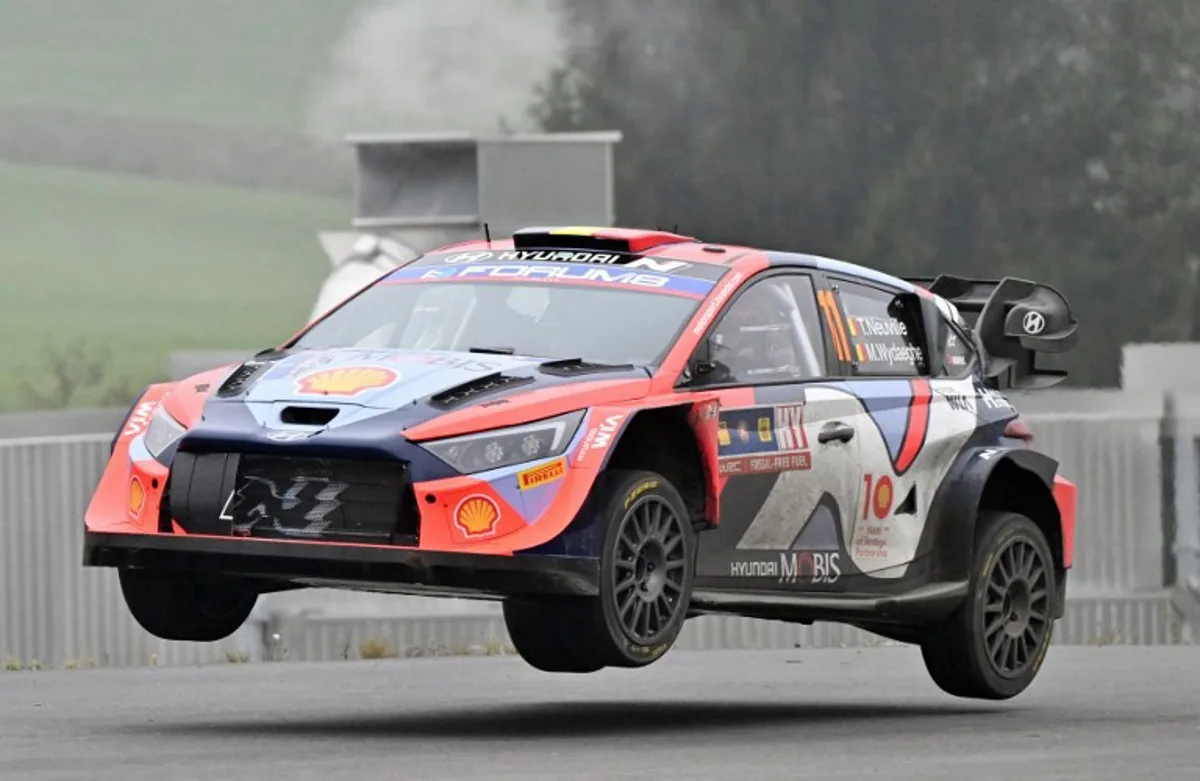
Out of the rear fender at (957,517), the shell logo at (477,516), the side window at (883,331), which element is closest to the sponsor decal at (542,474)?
the shell logo at (477,516)

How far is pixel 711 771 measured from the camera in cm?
877

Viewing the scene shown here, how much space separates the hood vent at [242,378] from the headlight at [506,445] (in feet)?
2.95

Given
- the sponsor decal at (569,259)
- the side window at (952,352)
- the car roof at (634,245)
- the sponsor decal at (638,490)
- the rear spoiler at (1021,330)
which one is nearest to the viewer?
the sponsor decal at (638,490)

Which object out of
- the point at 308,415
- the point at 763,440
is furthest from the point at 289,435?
the point at 763,440

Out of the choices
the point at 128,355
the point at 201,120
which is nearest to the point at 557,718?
the point at 128,355

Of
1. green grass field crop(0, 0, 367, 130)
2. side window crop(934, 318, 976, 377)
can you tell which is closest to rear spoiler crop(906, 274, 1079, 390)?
side window crop(934, 318, 976, 377)

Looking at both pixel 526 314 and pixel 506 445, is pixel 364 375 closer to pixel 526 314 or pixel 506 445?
pixel 506 445

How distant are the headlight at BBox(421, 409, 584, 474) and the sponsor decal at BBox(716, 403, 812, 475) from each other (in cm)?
85

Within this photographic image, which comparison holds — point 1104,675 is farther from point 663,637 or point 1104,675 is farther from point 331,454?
point 331,454

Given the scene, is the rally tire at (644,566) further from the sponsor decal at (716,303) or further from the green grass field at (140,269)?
the green grass field at (140,269)

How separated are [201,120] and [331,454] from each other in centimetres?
5752

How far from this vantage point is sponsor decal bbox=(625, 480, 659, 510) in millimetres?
9602

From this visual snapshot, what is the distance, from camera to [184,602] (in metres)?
10.2

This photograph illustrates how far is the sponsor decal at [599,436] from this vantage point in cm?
948
